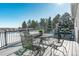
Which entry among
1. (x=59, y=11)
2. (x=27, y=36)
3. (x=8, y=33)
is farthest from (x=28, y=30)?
(x=59, y=11)

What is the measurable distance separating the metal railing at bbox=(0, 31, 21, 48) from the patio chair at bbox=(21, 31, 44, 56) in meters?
0.12

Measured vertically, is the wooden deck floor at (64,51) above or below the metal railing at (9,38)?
below

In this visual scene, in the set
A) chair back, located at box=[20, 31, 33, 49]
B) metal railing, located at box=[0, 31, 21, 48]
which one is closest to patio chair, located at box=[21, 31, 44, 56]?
chair back, located at box=[20, 31, 33, 49]

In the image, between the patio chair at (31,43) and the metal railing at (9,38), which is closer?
the patio chair at (31,43)

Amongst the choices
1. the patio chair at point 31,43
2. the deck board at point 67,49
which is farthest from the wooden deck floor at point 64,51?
the patio chair at point 31,43

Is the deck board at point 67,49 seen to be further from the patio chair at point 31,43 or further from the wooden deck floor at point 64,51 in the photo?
the patio chair at point 31,43

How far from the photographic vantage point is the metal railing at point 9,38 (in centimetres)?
364

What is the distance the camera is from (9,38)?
3.70 metres

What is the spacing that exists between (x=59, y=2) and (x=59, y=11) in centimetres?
19

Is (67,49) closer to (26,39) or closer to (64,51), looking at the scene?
(64,51)

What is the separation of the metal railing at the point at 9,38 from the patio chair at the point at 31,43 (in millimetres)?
120

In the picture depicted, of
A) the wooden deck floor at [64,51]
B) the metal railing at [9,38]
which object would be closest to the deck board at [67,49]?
the wooden deck floor at [64,51]

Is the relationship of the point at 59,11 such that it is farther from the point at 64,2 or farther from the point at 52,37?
the point at 52,37

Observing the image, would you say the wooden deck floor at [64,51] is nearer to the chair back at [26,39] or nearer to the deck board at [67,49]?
the deck board at [67,49]
